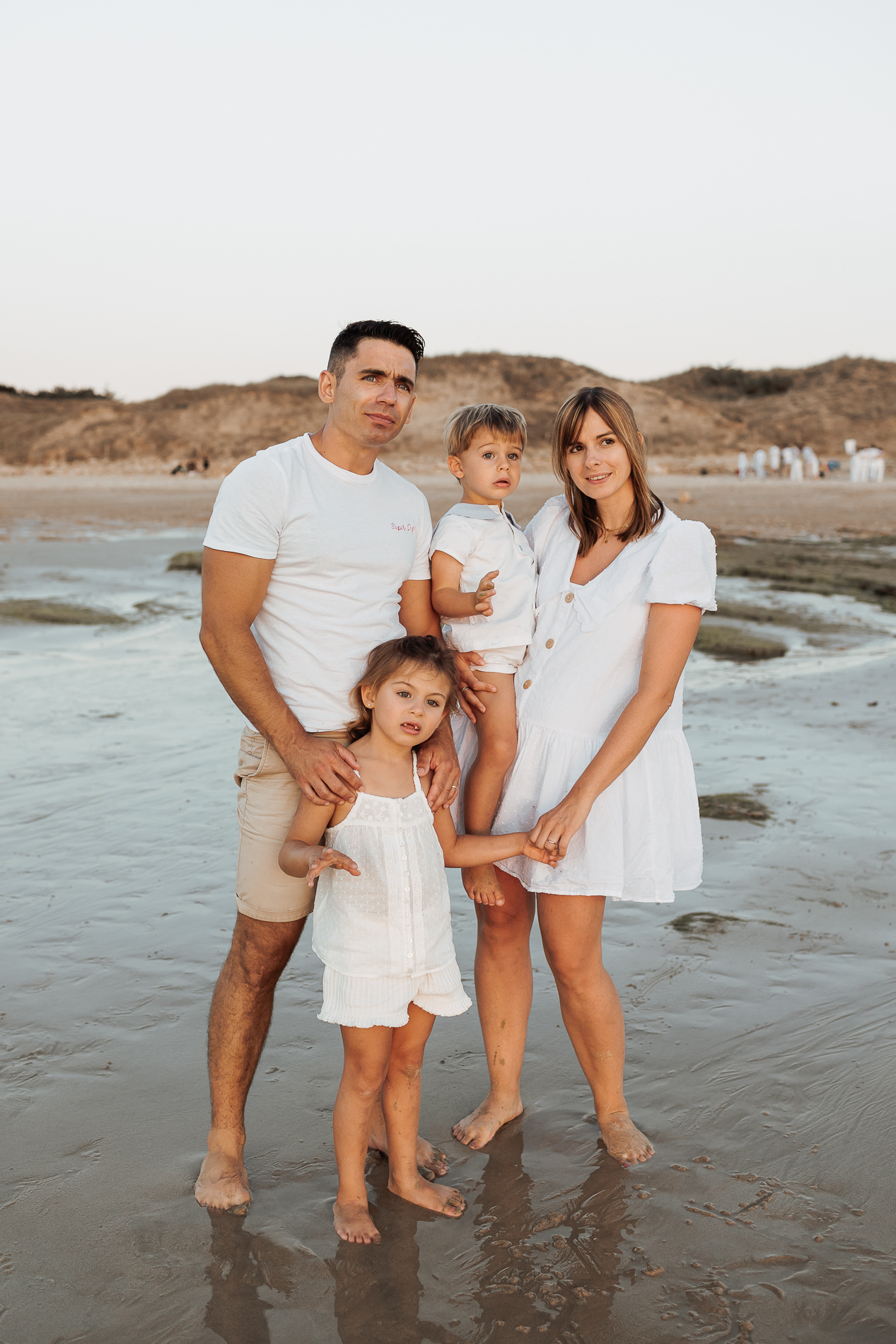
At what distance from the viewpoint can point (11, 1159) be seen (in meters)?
3.08

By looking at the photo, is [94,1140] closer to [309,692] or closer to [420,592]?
[309,692]

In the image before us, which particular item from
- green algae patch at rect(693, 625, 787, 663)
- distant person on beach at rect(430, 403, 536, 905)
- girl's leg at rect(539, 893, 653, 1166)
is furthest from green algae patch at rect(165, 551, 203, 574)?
girl's leg at rect(539, 893, 653, 1166)

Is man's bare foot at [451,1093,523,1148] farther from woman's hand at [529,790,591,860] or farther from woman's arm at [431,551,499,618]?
woman's arm at [431,551,499,618]

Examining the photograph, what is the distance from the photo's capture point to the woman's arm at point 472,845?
3074 millimetres

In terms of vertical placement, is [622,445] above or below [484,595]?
above

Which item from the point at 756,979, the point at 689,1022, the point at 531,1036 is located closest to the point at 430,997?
the point at 531,1036

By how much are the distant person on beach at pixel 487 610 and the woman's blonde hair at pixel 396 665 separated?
0.20 metres

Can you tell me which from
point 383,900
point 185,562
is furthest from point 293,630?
point 185,562

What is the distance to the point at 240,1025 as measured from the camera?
309 centimetres

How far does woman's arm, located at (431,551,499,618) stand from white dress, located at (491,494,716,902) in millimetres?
200

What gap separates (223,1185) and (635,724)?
1679mm

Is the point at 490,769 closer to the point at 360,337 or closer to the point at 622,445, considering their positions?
the point at 622,445

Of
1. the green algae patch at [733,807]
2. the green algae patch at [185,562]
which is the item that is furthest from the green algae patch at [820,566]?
the green algae patch at [733,807]

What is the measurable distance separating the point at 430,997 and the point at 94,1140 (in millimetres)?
1145
